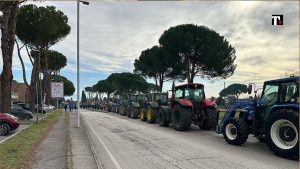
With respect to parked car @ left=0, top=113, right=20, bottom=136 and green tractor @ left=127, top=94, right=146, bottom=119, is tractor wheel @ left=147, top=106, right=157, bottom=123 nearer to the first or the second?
green tractor @ left=127, top=94, right=146, bottom=119

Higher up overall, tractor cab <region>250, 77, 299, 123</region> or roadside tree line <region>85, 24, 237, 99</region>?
roadside tree line <region>85, 24, 237, 99</region>

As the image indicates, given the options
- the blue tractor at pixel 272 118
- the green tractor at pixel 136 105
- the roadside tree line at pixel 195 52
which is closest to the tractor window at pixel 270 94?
the blue tractor at pixel 272 118

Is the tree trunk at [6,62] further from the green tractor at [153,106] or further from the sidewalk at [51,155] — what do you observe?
the sidewalk at [51,155]

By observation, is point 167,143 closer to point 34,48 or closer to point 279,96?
point 279,96

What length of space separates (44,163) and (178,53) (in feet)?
130

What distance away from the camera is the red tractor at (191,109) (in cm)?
1902

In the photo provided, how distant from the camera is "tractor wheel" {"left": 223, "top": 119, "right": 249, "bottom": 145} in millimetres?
13141

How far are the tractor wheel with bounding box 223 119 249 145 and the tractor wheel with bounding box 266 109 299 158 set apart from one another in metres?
1.62

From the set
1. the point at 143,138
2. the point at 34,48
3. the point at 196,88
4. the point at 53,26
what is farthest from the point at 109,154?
the point at 34,48

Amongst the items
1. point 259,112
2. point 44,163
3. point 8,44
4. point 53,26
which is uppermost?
point 53,26

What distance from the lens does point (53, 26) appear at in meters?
41.7

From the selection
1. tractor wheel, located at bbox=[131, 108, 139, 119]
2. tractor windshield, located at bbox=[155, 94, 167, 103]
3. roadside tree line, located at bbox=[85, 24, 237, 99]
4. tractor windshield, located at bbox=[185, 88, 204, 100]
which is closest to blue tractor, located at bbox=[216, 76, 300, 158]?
tractor windshield, located at bbox=[185, 88, 204, 100]

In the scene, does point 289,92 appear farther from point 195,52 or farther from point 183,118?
point 195,52

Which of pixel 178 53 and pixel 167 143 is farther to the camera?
pixel 178 53
